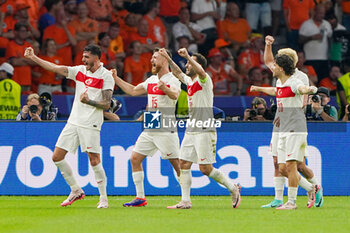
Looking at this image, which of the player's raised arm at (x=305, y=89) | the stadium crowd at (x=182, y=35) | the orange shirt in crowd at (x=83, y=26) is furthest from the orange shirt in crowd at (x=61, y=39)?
the player's raised arm at (x=305, y=89)

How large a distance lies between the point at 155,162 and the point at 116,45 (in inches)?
195

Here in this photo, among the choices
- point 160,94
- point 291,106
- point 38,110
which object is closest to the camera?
point 291,106

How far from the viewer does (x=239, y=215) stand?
37.1ft

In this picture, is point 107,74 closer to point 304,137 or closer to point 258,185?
point 304,137

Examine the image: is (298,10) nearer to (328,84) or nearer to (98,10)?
(328,84)

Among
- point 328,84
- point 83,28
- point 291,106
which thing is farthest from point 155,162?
point 328,84

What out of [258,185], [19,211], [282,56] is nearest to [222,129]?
[258,185]

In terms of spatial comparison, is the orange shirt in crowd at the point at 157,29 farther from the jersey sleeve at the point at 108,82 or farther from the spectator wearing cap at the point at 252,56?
the jersey sleeve at the point at 108,82

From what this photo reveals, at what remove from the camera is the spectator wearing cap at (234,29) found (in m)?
20.2

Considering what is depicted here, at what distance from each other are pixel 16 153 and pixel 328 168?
17.5 ft

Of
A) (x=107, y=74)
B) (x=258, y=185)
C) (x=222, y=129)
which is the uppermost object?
(x=107, y=74)

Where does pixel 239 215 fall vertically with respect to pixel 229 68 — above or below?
below

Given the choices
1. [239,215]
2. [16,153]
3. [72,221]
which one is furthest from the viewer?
[16,153]

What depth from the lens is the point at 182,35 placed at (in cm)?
1972
